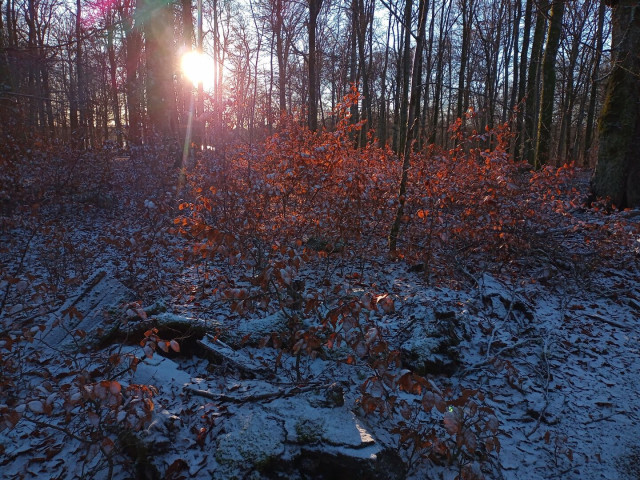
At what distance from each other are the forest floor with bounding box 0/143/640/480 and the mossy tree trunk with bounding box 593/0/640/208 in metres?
2.17

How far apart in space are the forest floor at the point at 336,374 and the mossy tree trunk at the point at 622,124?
2.17m

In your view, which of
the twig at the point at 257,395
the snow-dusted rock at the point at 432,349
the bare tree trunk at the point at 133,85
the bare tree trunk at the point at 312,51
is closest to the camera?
the twig at the point at 257,395

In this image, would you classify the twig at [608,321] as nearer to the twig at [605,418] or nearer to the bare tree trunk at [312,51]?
the twig at [605,418]

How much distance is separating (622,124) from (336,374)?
7.27 metres

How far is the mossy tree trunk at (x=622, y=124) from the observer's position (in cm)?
642

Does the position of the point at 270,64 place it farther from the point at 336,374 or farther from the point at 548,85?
the point at 336,374

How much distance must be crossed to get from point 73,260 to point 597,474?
705cm

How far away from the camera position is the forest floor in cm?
230

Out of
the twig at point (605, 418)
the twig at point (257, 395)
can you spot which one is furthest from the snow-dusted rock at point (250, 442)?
the twig at point (605, 418)

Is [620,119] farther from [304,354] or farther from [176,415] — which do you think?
[176,415]

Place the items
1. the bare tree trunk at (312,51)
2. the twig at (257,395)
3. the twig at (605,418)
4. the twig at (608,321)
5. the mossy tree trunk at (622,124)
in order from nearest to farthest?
the twig at (257,395)
the twig at (605,418)
the twig at (608,321)
the mossy tree trunk at (622,124)
the bare tree trunk at (312,51)

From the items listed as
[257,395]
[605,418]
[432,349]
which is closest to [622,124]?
[605,418]

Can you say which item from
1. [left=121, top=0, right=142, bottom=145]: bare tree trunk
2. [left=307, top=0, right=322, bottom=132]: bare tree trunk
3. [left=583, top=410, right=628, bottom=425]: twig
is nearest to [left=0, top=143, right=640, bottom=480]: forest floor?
[left=583, top=410, right=628, bottom=425]: twig

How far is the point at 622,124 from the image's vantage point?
21.5 feet
